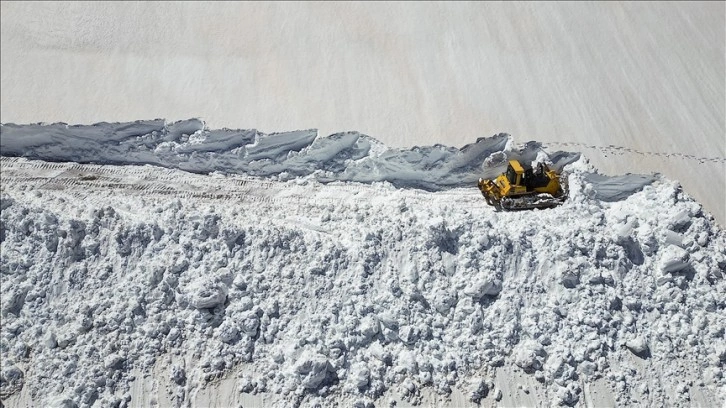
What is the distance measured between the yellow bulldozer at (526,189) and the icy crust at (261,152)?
0.77m

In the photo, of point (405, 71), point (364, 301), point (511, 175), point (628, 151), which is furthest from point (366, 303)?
point (628, 151)

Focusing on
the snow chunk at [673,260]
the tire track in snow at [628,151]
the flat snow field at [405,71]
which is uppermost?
the flat snow field at [405,71]

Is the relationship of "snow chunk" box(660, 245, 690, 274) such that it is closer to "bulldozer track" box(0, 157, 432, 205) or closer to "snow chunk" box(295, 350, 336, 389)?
"bulldozer track" box(0, 157, 432, 205)

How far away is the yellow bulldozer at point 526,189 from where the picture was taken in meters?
11.2

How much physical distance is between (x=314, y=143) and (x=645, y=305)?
6.96m

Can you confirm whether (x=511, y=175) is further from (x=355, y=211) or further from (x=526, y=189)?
(x=355, y=211)

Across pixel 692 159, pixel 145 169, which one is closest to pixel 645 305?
pixel 692 159

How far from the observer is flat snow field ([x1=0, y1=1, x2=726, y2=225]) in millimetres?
12859

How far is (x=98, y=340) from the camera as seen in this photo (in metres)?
9.82

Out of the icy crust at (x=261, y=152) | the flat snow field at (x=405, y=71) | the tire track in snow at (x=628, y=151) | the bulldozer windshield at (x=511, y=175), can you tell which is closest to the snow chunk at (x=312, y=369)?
the icy crust at (x=261, y=152)

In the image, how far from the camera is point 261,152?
481 inches

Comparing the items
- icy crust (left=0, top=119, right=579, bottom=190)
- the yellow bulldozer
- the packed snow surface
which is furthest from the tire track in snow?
the yellow bulldozer

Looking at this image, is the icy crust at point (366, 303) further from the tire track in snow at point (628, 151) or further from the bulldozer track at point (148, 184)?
the tire track in snow at point (628, 151)

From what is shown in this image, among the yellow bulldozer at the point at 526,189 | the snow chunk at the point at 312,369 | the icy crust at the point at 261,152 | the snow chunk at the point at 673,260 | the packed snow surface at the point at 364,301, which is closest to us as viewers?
the snow chunk at the point at 312,369
